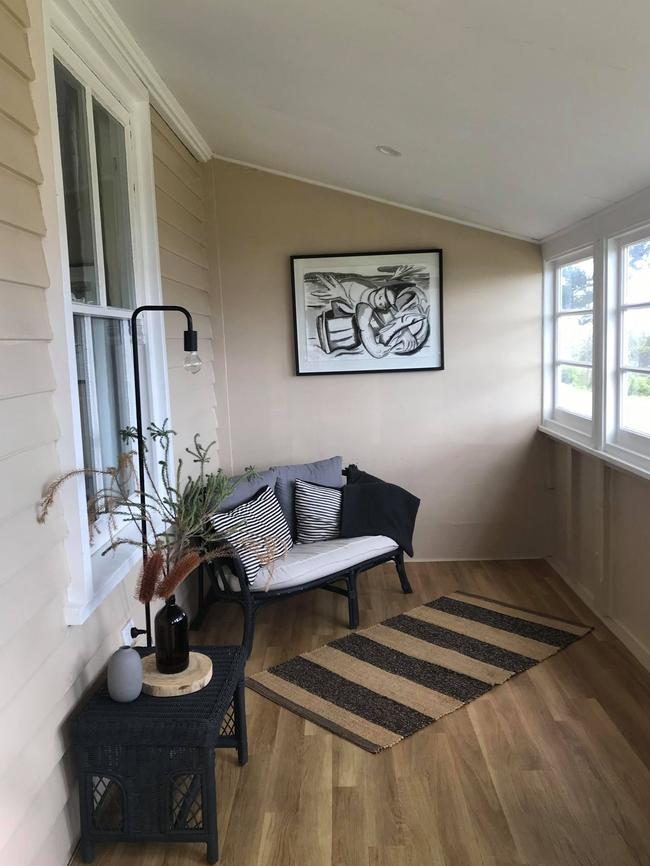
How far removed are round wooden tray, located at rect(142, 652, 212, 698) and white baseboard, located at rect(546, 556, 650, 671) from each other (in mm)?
2066

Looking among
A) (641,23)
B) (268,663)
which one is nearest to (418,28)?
(641,23)

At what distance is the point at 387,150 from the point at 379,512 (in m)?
1.97

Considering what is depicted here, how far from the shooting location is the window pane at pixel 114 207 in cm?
279

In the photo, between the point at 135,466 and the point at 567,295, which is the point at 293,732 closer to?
the point at 135,466

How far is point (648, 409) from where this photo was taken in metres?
3.41

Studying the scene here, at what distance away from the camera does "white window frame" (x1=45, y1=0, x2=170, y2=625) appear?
2209mm

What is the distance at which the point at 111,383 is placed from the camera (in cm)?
287

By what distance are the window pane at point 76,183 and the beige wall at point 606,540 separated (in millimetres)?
2557

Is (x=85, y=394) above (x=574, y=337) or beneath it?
beneath

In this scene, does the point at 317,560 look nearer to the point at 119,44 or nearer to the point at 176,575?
the point at 176,575

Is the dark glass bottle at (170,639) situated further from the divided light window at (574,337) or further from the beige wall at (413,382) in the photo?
the divided light window at (574,337)

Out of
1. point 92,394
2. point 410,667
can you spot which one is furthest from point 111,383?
point 410,667

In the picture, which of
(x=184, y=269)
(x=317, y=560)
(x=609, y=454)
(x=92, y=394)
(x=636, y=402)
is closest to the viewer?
(x=92, y=394)

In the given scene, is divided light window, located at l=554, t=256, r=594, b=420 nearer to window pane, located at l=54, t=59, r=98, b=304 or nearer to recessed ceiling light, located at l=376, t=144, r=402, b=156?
recessed ceiling light, located at l=376, t=144, r=402, b=156
